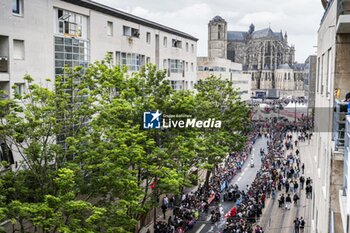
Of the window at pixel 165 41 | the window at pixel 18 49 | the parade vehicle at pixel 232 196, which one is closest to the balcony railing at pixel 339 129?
the window at pixel 18 49

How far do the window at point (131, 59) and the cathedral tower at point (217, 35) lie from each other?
113649 millimetres

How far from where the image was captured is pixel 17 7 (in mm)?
22016

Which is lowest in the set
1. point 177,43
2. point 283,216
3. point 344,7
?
point 283,216

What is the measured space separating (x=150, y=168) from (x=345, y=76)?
10.2 m

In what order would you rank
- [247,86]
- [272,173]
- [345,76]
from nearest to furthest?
[345,76]
[272,173]
[247,86]

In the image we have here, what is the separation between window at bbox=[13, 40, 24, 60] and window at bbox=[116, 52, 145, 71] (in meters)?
12.7

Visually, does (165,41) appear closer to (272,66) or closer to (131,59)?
(131,59)

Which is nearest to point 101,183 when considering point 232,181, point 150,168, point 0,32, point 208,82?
point 150,168

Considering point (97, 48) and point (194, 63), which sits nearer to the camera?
point (97, 48)

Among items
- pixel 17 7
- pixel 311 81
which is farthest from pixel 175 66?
pixel 17 7

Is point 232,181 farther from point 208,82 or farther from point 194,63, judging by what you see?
point 194,63

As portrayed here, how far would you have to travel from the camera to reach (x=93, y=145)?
17.2m

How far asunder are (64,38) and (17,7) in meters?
4.71

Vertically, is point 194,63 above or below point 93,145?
above
